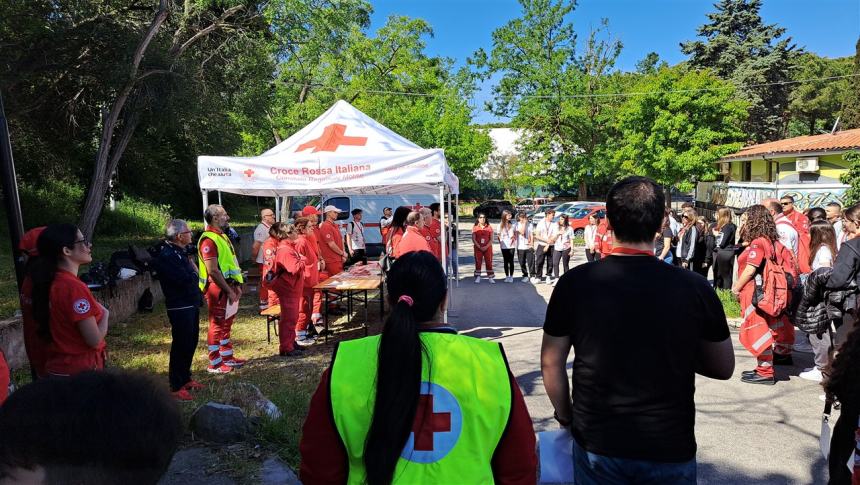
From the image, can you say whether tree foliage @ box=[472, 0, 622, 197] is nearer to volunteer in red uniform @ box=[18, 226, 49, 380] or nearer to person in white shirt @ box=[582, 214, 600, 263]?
person in white shirt @ box=[582, 214, 600, 263]

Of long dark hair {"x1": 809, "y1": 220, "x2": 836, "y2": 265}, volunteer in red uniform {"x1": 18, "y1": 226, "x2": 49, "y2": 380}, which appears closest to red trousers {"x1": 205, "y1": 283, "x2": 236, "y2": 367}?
volunteer in red uniform {"x1": 18, "y1": 226, "x2": 49, "y2": 380}

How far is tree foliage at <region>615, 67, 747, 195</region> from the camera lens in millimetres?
27922

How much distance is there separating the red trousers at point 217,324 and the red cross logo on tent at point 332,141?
9.35 ft

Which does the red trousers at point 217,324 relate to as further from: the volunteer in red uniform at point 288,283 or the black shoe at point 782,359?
the black shoe at point 782,359

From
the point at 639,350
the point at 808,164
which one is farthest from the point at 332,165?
the point at 808,164

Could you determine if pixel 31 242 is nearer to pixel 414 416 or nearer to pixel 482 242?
pixel 414 416

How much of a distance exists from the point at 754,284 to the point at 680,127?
24822mm

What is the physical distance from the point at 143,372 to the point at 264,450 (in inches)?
139

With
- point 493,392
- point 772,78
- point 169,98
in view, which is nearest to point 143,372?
point 493,392

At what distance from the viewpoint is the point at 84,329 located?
3.50 metres

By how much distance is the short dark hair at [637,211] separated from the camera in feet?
7.24

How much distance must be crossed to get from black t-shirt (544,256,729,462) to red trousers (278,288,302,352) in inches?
213

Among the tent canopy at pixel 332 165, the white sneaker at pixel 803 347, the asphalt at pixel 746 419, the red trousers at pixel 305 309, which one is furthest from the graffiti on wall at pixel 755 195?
the red trousers at pixel 305 309

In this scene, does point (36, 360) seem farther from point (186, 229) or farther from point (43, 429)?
point (43, 429)
